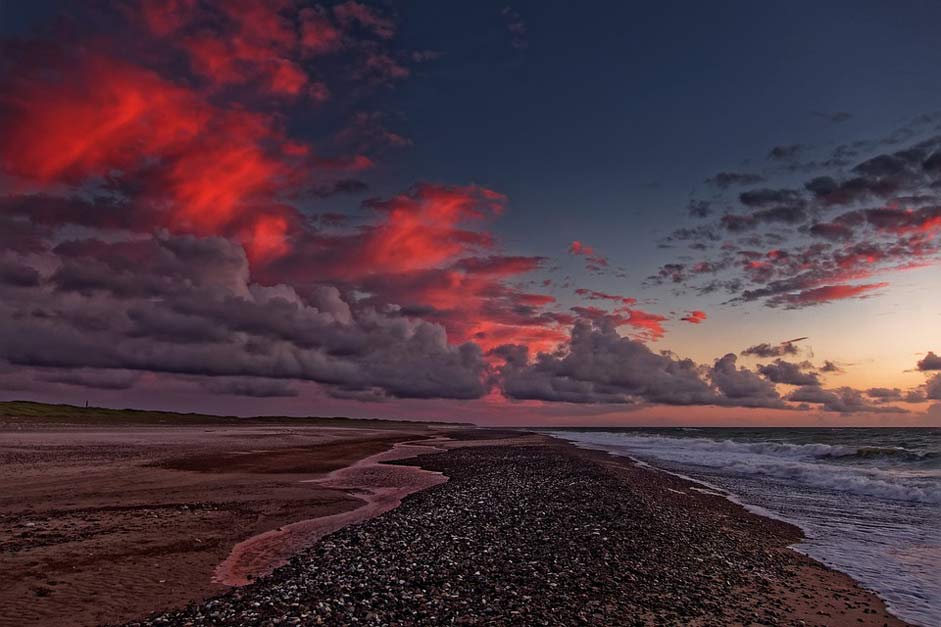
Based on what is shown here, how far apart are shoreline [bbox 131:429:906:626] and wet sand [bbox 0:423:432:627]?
7.27 feet

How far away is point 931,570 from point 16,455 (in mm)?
55678

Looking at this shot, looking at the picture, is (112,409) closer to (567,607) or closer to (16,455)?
(16,455)

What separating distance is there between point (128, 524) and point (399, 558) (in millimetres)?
11433

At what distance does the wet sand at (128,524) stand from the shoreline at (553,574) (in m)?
2.22

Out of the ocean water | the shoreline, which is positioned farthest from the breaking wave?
the shoreline

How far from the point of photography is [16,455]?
137ft

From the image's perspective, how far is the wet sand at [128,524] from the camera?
12555 millimetres

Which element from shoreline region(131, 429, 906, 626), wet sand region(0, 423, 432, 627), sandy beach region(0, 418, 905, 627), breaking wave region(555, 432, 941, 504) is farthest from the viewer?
breaking wave region(555, 432, 941, 504)

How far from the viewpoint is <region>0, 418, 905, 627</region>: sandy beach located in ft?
38.7

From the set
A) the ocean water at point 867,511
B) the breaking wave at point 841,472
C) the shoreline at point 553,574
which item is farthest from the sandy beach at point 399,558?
the breaking wave at point 841,472

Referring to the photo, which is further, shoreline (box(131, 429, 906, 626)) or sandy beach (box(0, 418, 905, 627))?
sandy beach (box(0, 418, 905, 627))

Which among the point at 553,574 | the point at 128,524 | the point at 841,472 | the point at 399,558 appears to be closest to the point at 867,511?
the point at 841,472

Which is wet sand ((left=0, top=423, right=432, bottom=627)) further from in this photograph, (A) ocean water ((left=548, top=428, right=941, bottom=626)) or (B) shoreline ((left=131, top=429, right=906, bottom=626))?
(A) ocean water ((left=548, top=428, right=941, bottom=626))

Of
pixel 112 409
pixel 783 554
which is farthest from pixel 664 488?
pixel 112 409
